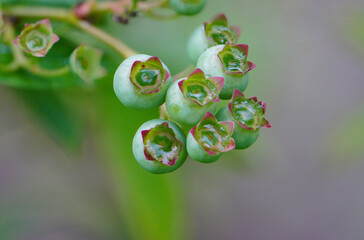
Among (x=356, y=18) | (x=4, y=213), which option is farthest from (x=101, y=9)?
(x=4, y=213)

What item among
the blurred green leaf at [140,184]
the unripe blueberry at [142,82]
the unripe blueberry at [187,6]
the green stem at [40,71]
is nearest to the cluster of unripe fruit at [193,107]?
the unripe blueberry at [142,82]

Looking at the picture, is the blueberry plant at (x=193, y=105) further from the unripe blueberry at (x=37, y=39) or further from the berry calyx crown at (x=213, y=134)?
the unripe blueberry at (x=37, y=39)

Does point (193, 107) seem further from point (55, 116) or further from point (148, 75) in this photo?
point (55, 116)

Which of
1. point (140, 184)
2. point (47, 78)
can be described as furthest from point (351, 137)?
point (47, 78)

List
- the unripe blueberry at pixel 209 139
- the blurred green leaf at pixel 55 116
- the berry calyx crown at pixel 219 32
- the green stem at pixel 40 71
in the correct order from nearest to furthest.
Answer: the unripe blueberry at pixel 209 139 → the berry calyx crown at pixel 219 32 → the green stem at pixel 40 71 → the blurred green leaf at pixel 55 116

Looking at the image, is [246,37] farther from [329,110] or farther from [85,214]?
[329,110]
